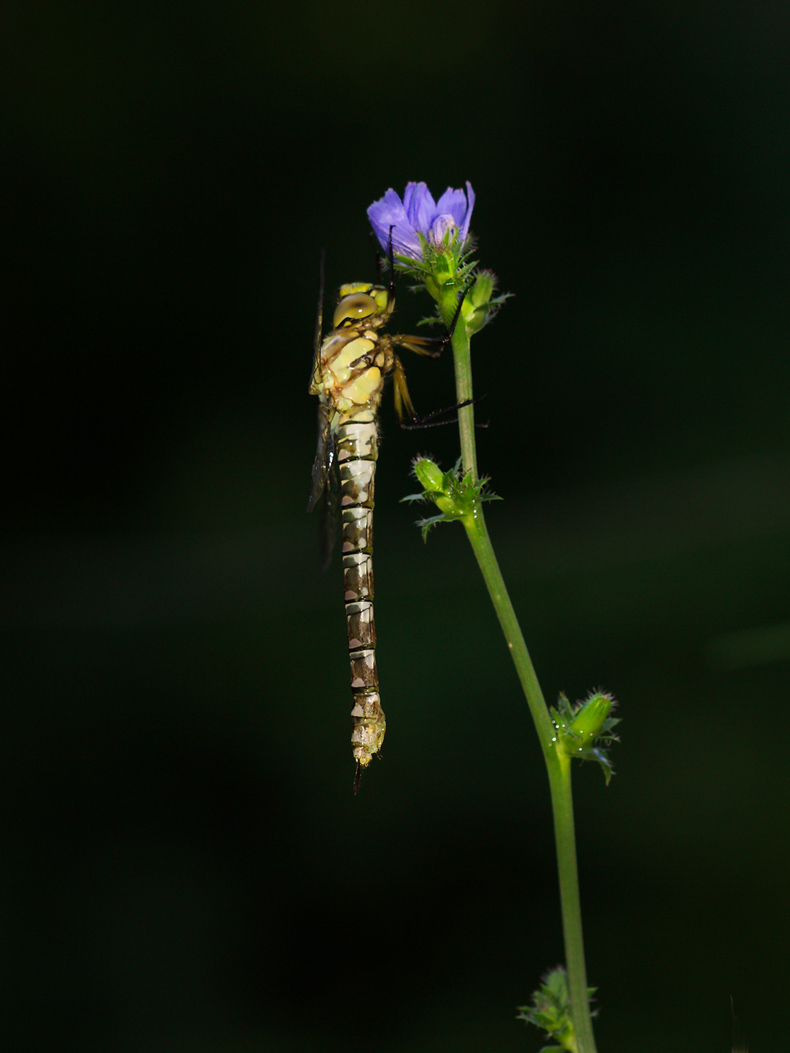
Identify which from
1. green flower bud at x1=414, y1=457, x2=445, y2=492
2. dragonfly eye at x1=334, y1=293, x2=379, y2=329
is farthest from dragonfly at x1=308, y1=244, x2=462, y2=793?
green flower bud at x1=414, y1=457, x2=445, y2=492

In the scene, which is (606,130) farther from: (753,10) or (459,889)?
(459,889)

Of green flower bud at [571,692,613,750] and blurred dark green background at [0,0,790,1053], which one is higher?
blurred dark green background at [0,0,790,1053]

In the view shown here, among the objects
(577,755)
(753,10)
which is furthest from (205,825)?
(753,10)

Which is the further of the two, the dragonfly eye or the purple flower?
the dragonfly eye

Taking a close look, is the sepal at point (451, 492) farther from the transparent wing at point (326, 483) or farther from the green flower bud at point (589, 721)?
the transparent wing at point (326, 483)

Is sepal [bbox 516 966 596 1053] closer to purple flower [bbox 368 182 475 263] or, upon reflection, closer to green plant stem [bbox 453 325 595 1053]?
green plant stem [bbox 453 325 595 1053]
